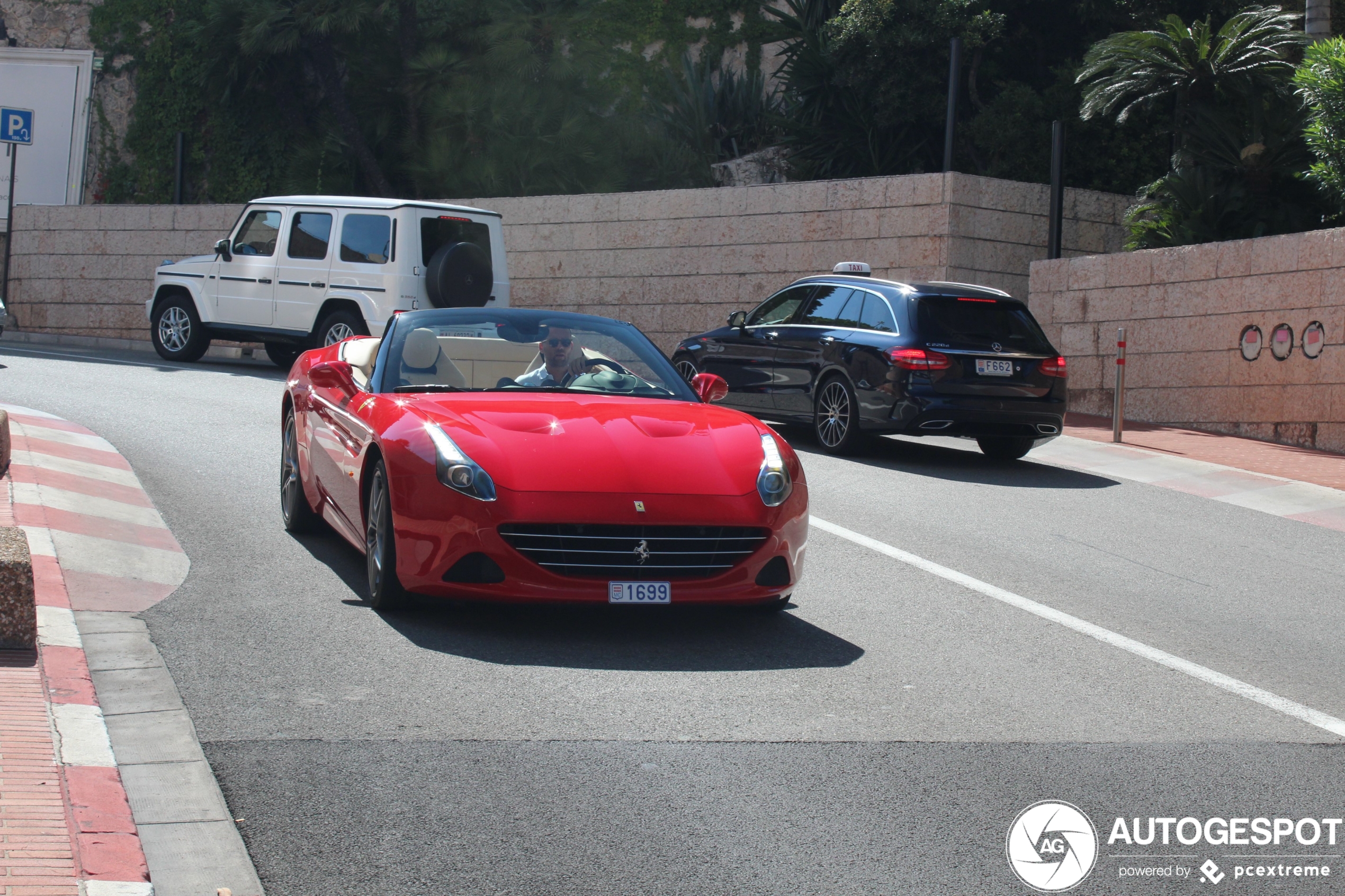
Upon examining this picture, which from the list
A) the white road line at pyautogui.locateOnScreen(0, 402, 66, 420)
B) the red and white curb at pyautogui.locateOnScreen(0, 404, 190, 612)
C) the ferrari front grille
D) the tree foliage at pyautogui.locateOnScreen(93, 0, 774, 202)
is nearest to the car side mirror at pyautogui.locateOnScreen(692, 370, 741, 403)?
the ferrari front grille

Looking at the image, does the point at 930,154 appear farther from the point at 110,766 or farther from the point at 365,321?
the point at 110,766

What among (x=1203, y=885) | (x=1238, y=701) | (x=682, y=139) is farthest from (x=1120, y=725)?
(x=682, y=139)

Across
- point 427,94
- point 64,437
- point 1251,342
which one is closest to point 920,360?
point 1251,342

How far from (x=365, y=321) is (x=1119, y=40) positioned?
10048mm

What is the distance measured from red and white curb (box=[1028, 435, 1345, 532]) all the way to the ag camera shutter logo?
7121mm

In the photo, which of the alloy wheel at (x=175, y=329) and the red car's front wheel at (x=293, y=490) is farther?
the alloy wheel at (x=175, y=329)

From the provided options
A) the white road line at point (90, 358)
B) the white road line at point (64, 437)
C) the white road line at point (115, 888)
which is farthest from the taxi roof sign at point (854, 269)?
the white road line at point (115, 888)

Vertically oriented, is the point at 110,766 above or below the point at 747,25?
below

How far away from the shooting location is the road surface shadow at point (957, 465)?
12305 mm

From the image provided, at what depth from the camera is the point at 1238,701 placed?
5.80 meters

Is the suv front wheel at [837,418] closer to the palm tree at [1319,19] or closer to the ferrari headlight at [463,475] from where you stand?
the ferrari headlight at [463,475]

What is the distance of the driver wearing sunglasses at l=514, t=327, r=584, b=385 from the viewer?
752 centimetres

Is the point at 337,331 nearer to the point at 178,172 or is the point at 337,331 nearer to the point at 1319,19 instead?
the point at 178,172

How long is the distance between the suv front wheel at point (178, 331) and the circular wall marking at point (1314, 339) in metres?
13.1
